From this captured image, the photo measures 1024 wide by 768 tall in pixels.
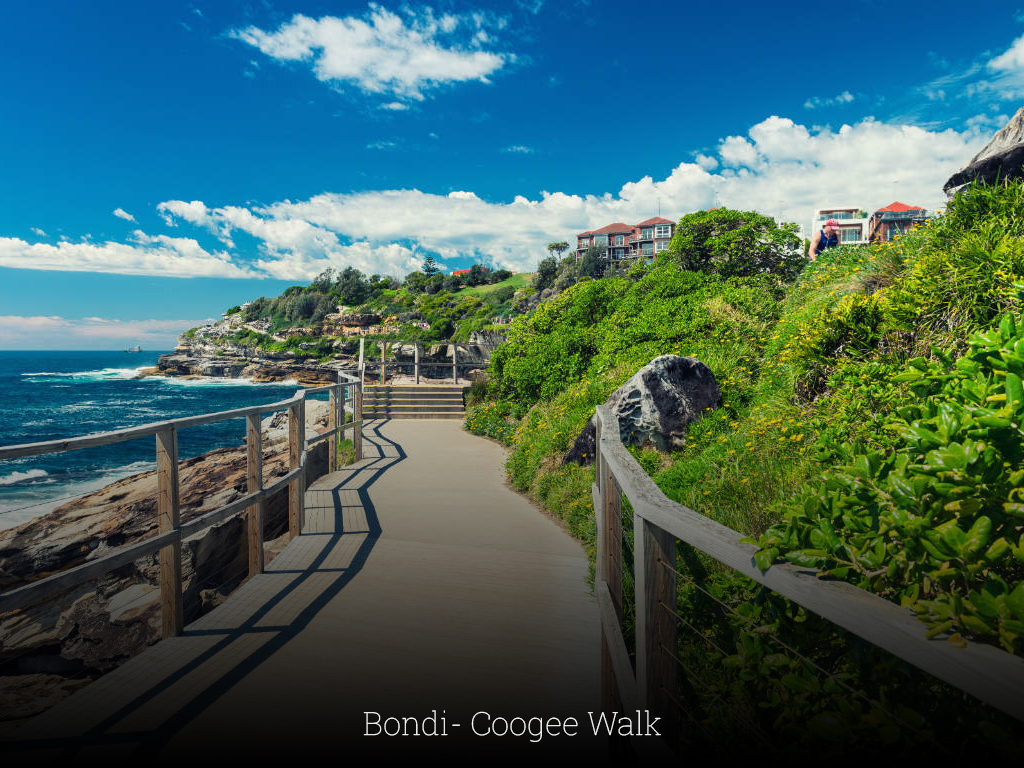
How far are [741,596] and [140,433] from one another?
3.80 meters

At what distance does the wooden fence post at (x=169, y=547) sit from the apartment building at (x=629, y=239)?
261 ft

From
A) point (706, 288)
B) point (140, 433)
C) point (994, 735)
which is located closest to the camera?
point (994, 735)

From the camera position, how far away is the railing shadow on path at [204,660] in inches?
103

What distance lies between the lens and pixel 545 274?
6431cm

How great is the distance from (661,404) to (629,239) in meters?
91.7

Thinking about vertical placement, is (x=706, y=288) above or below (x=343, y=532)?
above

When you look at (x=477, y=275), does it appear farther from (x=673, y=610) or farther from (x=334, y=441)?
(x=673, y=610)

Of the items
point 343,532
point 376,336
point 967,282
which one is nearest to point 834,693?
point 967,282

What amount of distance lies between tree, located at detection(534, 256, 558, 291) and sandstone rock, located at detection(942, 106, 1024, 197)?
181ft

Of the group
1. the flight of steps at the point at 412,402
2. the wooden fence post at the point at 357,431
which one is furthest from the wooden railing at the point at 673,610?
the flight of steps at the point at 412,402

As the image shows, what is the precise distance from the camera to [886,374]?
15.3ft

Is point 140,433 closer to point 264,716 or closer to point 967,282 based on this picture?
point 264,716

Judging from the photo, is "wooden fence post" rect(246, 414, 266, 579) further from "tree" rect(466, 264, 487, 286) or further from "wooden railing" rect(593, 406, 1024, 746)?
"tree" rect(466, 264, 487, 286)

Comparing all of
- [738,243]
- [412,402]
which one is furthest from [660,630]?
[738,243]
